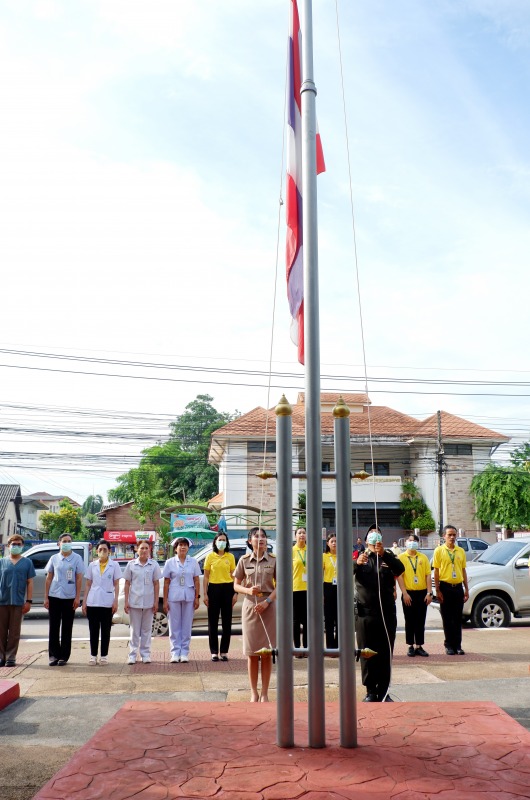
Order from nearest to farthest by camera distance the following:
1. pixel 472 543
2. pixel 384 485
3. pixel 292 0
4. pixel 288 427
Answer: pixel 288 427, pixel 292 0, pixel 472 543, pixel 384 485

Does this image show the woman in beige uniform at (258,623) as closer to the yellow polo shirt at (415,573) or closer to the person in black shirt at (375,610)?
the person in black shirt at (375,610)

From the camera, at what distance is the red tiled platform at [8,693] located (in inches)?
277

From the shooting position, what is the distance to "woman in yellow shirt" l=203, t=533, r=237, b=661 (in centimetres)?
1006

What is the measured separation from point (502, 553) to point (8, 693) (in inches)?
374

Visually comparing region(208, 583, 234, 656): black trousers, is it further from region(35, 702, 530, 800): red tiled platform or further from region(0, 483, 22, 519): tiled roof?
region(0, 483, 22, 519): tiled roof

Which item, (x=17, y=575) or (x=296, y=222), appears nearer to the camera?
(x=296, y=222)

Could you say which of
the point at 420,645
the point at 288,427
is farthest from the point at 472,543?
the point at 288,427

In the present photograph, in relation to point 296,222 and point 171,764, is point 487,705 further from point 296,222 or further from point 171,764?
point 296,222

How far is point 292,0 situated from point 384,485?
34811 mm

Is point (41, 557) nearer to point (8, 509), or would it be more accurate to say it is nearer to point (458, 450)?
point (458, 450)

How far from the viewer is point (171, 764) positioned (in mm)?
4289

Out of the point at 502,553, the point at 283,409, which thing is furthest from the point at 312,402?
the point at 502,553

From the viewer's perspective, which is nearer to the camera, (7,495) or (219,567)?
(219,567)

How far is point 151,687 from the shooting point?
8195 millimetres
